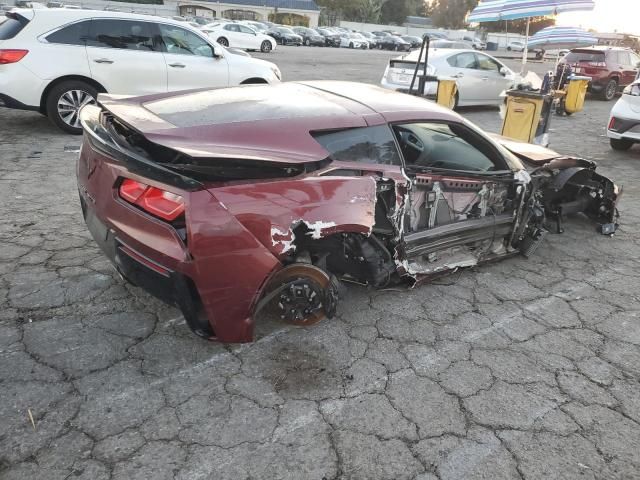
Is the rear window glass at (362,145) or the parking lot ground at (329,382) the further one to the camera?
the rear window glass at (362,145)

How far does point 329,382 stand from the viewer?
8.79ft

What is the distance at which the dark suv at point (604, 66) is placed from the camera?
15.3 m

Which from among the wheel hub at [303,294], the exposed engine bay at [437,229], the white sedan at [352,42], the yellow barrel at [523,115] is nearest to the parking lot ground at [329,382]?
the wheel hub at [303,294]

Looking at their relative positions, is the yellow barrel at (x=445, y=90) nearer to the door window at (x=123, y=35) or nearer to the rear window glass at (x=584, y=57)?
the door window at (x=123, y=35)

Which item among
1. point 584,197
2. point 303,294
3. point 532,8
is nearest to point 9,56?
point 303,294

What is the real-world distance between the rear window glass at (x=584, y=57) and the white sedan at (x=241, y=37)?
14.5m

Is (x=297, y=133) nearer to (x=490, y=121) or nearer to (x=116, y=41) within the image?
(x=116, y=41)

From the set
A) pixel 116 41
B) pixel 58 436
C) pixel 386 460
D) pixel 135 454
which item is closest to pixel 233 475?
pixel 135 454

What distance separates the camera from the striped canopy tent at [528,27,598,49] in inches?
468

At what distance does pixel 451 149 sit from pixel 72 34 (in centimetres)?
567

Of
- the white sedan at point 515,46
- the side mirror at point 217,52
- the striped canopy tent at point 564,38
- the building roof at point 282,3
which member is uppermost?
the building roof at point 282,3

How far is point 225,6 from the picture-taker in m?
57.6

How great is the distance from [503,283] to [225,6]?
203 ft

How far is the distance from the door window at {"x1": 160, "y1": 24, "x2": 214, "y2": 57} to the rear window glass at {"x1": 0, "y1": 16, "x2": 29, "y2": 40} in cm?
182
